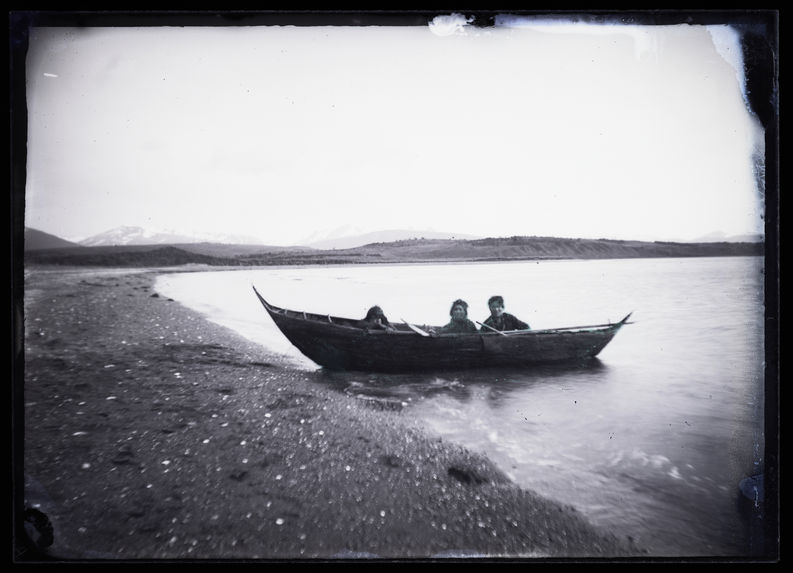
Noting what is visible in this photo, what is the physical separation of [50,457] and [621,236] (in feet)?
15.1

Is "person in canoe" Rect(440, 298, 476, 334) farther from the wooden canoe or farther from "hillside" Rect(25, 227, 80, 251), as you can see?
"hillside" Rect(25, 227, 80, 251)

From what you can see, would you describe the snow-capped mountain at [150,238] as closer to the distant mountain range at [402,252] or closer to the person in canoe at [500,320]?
the distant mountain range at [402,252]

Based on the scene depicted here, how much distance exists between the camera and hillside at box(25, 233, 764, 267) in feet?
8.24

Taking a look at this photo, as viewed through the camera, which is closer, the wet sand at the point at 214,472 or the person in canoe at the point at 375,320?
the wet sand at the point at 214,472

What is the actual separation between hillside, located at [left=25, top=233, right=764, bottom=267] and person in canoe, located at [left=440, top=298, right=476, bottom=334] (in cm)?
61

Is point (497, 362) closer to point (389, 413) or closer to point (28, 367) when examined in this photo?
point (389, 413)

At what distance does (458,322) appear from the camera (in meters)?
3.29

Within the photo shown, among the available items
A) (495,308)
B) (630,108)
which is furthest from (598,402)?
(630,108)

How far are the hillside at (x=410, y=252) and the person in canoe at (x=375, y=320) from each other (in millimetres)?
660

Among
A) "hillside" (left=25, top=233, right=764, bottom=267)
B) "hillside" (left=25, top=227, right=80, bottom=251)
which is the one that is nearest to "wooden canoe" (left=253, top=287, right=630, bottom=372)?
"hillside" (left=25, top=233, right=764, bottom=267)

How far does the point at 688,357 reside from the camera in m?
2.59

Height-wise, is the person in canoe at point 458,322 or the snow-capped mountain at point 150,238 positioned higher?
the snow-capped mountain at point 150,238

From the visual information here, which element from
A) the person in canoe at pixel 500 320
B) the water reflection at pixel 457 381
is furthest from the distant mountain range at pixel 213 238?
the water reflection at pixel 457 381

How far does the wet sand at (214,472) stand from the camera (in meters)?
1.89
